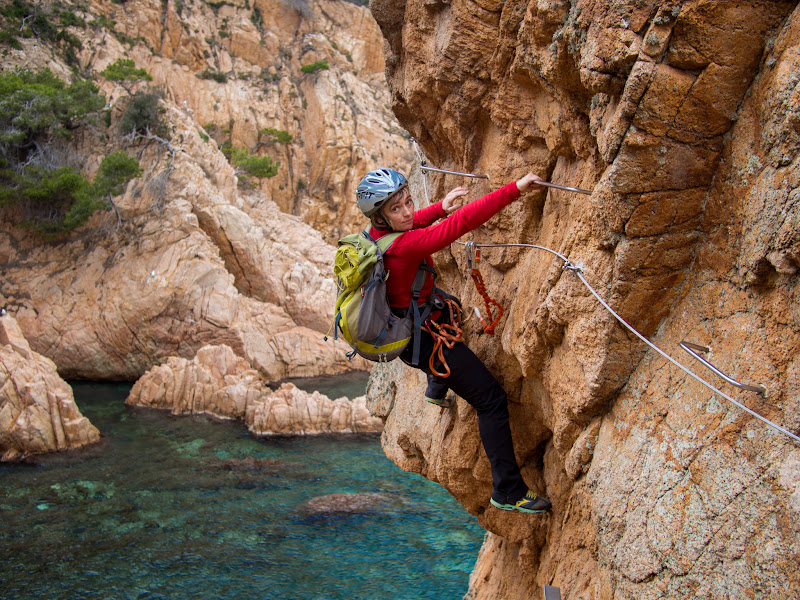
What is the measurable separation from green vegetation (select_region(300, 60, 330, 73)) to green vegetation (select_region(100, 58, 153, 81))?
13.0m

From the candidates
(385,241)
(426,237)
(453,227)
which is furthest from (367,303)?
(453,227)

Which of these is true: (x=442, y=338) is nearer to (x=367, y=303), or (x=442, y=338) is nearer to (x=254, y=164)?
(x=367, y=303)

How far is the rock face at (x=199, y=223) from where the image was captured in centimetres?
2492

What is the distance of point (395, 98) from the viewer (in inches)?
234

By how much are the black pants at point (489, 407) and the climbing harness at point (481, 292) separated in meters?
0.24

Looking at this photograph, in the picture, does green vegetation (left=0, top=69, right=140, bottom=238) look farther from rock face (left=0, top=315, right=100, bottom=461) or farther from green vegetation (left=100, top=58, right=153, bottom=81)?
rock face (left=0, top=315, right=100, bottom=461)

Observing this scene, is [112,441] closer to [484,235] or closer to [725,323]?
[484,235]

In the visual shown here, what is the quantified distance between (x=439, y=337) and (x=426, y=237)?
74 cm

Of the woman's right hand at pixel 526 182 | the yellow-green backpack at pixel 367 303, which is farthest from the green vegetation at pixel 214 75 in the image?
the woman's right hand at pixel 526 182

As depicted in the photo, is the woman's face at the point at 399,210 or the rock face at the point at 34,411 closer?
the woman's face at the point at 399,210

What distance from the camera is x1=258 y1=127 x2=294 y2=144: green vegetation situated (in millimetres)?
40812

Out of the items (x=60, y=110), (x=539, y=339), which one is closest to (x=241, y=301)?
(x=60, y=110)

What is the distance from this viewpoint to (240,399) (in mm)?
20625

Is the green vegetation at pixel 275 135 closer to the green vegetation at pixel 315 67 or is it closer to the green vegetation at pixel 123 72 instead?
the green vegetation at pixel 315 67
